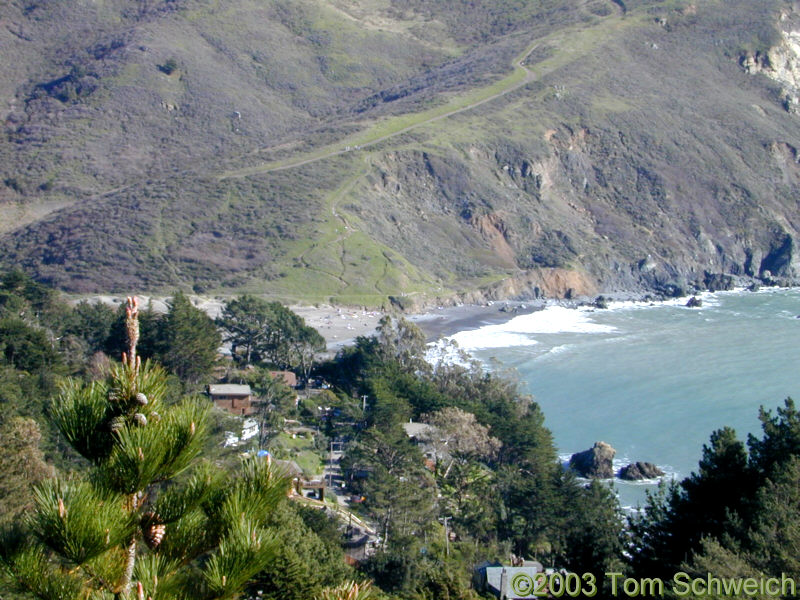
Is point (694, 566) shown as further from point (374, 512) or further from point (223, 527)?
point (374, 512)

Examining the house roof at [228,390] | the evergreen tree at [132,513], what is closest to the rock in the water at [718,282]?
the house roof at [228,390]

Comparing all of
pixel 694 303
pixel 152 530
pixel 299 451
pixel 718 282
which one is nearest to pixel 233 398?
pixel 299 451

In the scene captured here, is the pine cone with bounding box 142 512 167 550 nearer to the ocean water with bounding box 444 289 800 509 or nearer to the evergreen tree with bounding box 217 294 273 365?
the ocean water with bounding box 444 289 800 509

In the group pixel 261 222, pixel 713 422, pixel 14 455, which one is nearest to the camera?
pixel 14 455

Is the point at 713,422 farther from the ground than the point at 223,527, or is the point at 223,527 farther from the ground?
the point at 223,527

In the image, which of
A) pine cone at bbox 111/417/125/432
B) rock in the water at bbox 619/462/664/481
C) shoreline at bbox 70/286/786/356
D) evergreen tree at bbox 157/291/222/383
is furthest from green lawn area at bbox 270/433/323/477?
pine cone at bbox 111/417/125/432

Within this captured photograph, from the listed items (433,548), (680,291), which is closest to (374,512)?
(433,548)
